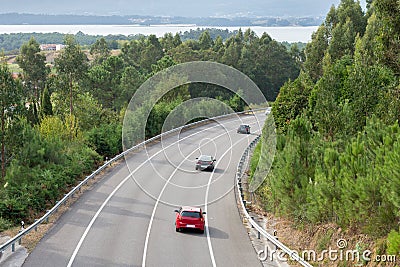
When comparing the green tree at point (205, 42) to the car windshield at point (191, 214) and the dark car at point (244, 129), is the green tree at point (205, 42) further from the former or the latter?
the car windshield at point (191, 214)

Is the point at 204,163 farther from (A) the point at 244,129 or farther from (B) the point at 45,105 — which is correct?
(B) the point at 45,105

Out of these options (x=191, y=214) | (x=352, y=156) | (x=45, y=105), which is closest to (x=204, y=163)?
(x=191, y=214)

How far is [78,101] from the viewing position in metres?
59.8

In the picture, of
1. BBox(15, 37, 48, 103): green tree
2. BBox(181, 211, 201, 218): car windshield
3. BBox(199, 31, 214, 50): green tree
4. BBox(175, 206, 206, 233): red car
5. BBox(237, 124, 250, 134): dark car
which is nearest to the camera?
BBox(175, 206, 206, 233): red car

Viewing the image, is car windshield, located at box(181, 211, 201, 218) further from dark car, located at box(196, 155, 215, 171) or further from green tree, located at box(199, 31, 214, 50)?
green tree, located at box(199, 31, 214, 50)

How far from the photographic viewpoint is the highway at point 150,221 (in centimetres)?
2005

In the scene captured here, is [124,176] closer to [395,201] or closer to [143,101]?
[143,101]

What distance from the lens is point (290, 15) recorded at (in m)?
197

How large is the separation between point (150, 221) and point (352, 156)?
36.5 ft

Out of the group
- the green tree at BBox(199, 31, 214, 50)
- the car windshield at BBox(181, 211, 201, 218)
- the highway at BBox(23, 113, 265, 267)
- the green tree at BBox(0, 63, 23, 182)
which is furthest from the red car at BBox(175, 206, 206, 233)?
the green tree at BBox(199, 31, 214, 50)

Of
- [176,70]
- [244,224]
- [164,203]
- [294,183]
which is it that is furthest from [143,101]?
[294,183]

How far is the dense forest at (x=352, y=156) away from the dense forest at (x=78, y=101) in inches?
489
